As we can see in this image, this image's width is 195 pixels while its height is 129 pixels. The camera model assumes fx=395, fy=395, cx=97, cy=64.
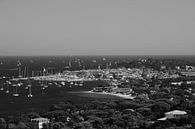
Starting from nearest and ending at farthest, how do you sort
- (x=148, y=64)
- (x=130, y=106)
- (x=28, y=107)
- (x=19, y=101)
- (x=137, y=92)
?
(x=130, y=106) → (x=28, y=107) → (x=19, y=101) → (x=137, y=92) → (x=148, y=64)

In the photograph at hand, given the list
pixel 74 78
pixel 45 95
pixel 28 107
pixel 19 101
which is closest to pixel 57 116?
pixel 28 107

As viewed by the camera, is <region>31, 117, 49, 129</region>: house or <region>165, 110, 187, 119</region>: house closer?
<region>31, 117, 49, 129</region>: house

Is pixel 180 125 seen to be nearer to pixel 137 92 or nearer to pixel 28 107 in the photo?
pixel 28 107

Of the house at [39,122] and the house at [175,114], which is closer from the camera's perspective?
the house at [39,122]

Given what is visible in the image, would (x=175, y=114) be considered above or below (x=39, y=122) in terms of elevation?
above

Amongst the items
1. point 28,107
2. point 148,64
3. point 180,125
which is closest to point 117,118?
point 180,125

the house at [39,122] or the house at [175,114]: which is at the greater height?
the house at [175,114]

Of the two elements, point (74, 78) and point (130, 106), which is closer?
point (130, 106)

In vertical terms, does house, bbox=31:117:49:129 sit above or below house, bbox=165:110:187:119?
below

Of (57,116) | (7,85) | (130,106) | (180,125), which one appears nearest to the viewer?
(180,125)

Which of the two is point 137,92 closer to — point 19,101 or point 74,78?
point 19,101
